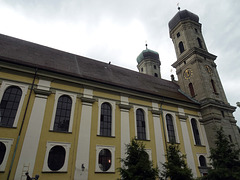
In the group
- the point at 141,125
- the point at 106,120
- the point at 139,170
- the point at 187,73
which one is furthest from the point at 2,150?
the point at 187,73

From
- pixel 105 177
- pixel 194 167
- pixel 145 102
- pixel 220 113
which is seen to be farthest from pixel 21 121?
pixel 220 113

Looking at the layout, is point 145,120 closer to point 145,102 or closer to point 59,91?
point 145,102

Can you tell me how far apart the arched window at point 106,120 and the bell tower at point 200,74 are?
11329 mm

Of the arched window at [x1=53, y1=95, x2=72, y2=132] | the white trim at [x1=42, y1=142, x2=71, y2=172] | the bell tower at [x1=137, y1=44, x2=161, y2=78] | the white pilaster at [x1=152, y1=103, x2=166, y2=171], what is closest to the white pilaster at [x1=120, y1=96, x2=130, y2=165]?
the white pilaster at [x1=152, y1=103, x2=166, y2=171]

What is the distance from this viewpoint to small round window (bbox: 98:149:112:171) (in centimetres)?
1300

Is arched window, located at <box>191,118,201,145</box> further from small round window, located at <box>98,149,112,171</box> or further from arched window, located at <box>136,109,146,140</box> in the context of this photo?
small round window, located at <box>98,149,112,171</box>

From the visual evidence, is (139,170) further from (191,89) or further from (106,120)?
(191,89)

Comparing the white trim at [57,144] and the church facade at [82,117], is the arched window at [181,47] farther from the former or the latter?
the white trim at [57,144]

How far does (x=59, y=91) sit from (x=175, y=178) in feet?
34.3

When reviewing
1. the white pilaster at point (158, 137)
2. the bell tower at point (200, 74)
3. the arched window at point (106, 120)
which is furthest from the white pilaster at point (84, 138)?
the bell tower at point (200, 74)

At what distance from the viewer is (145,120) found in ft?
54.9

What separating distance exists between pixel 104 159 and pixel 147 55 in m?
33.3

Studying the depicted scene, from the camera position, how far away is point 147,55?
42625 mm

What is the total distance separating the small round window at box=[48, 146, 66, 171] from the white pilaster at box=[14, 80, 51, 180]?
1032 millimetres
